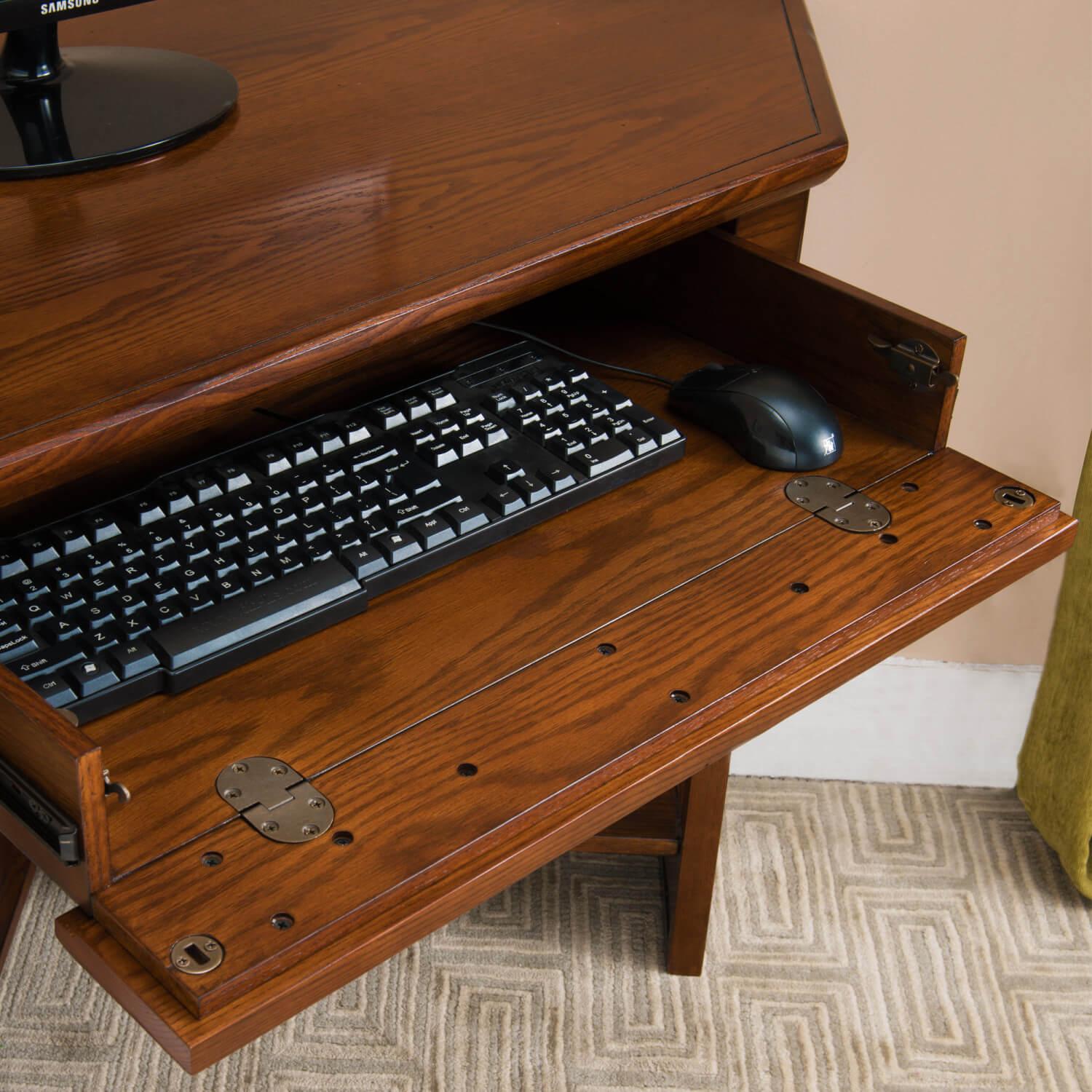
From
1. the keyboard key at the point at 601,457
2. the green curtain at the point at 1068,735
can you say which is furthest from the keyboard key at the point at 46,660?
the green curtain at the point at 1068,735

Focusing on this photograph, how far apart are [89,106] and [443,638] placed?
42 cm

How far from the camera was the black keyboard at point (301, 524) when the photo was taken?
0.72 m

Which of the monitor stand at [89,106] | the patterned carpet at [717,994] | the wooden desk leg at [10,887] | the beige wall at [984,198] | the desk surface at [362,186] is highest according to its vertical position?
the monitor stand at [89,106]

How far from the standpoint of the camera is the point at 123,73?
917mm

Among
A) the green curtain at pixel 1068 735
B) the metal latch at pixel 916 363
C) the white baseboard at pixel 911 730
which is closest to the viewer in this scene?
the metal latch at pixel 916 363

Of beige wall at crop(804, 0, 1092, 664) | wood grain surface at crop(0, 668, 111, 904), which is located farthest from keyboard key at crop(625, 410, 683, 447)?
beige wall at crop(804, 0, 1092, 664)

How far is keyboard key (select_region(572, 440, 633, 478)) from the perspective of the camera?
0.86 metres

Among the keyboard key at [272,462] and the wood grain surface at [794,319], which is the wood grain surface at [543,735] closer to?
the wood grain surface at [794,319]

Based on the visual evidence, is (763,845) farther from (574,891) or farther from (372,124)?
(372,124)

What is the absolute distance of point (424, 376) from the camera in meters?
0.99

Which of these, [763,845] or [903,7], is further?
[763,845]

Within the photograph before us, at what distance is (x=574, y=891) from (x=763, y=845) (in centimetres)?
23

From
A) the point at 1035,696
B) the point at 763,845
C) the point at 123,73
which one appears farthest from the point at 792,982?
the point at 123,73

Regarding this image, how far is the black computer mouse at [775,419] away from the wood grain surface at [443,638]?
13mm
